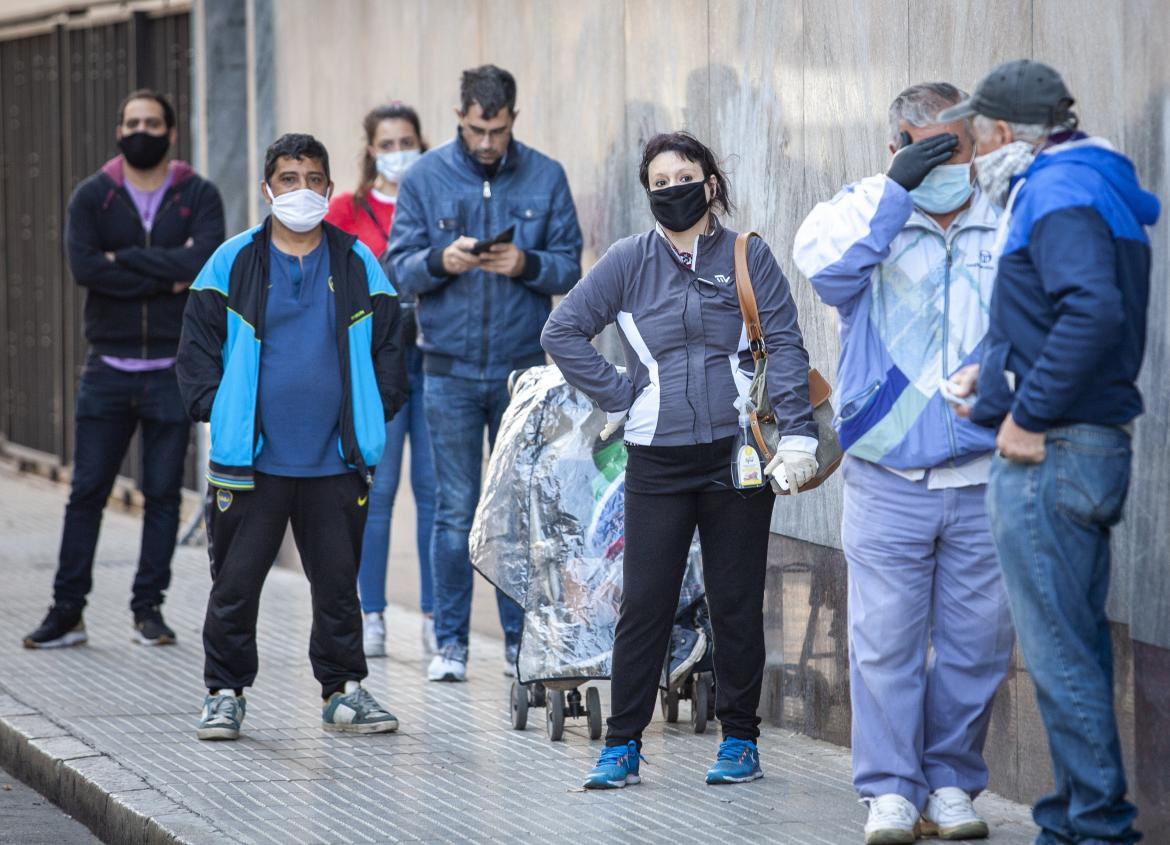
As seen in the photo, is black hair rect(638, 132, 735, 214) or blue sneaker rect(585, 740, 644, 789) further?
blue sneaker rect(585, 740, 644, 789)

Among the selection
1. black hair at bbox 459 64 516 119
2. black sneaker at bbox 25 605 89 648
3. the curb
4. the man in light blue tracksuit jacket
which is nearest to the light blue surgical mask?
the man in light blue tracksuit jacket

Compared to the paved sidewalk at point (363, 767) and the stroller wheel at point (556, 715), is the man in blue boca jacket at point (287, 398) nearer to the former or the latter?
the paved sidewalk at point (363, 767)

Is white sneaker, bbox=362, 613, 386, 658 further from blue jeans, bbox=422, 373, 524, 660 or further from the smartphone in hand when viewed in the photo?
the smartphone in hand

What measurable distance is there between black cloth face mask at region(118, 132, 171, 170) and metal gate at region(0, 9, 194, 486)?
13.9 ft

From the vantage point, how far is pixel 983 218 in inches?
211

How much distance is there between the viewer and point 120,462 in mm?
8828

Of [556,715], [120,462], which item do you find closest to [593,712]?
[556,715]

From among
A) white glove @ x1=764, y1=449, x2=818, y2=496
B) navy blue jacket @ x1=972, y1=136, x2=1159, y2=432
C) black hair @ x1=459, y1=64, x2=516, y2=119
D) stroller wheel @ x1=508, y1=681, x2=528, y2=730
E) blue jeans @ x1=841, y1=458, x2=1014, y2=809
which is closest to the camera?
navy blue jacket @ x1=972, y1=136, x2=1159, y2=432

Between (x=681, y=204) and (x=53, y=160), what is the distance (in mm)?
10860

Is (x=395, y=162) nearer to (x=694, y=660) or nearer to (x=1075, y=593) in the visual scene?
(x=694, y=660)

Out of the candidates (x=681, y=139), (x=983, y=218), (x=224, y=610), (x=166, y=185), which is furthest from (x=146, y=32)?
(x=983, y=218)

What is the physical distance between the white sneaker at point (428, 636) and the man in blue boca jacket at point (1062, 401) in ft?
13.5

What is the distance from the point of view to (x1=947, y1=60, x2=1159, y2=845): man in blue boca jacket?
4.56m

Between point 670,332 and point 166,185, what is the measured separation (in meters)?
3.66
